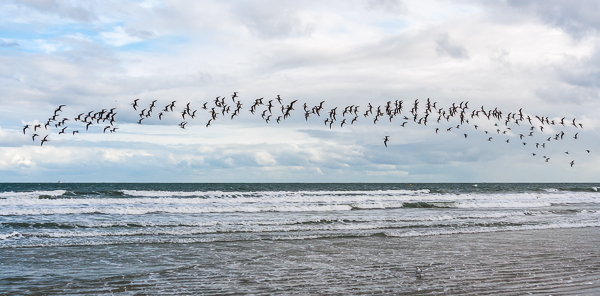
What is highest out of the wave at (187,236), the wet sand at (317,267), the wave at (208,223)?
the wave at (208,223)

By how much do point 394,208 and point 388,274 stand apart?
2242 centimetres

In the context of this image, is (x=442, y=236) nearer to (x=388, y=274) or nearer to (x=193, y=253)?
(x=388, y=274)

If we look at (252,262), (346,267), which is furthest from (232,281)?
(346,267)

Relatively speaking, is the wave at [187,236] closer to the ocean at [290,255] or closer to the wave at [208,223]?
the ocean at [290,255]

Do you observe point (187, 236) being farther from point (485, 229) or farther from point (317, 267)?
point (485, 229)

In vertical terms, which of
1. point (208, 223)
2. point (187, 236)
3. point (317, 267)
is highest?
point (208, 223)

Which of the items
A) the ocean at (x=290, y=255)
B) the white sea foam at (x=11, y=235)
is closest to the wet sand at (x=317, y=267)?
the ocean at (x=290, y=255)

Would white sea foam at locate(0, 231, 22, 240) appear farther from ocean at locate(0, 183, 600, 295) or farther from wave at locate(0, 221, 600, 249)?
ocean at locate(0, 183, 600, 295)

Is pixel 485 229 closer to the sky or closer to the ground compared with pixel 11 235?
closer to the ground

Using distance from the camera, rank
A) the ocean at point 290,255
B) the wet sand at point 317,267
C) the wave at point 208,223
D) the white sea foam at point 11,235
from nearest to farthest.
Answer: the wet sand at point 317,267 → the ocean at point 290,255 → the white sea foam at point 11,235 → the wave at point 208,223

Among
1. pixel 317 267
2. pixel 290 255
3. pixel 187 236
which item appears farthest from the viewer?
pixel 187 236

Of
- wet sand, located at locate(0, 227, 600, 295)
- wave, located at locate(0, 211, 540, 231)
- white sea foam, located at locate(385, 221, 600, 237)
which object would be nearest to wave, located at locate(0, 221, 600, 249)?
white sea foam, located at locate(385, 221, 600, 237)

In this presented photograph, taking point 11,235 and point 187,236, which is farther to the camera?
point 187,236

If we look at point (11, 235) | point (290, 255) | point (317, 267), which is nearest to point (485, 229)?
point (290, 255)
